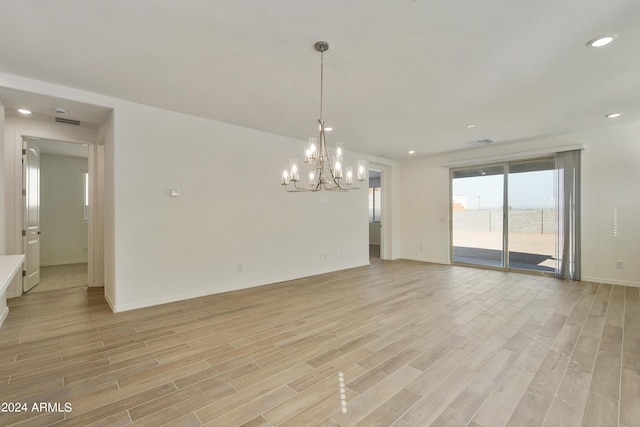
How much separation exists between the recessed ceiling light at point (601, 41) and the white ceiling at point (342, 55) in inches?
2.7

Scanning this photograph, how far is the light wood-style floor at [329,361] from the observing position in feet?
5.86

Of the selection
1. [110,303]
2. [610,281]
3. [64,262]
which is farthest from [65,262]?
[610,281]

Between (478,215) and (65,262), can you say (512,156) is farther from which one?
(65,262)

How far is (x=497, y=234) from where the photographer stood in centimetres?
632

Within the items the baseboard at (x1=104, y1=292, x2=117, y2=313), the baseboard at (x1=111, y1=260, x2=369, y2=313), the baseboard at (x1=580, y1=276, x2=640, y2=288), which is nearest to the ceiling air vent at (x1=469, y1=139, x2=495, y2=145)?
the baseboard at (x1=580, y1=276, x2=640, y2=288)

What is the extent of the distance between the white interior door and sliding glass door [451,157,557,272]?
331 inches

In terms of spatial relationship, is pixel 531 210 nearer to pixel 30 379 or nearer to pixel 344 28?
pixel 344 28

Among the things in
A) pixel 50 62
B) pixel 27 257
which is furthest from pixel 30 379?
pixel 27 257

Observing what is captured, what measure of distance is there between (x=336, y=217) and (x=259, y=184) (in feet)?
6.64

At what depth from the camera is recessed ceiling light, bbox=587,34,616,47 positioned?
7.67ft

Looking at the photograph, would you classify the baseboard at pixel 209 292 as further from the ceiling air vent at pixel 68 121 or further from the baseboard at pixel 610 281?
the baseboard at pixel 610 281

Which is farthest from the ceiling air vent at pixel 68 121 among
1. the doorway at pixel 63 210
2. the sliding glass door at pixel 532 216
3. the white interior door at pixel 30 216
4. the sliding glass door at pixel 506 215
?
the sliding glass door at pixel 532 216

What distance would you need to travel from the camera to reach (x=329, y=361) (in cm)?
240

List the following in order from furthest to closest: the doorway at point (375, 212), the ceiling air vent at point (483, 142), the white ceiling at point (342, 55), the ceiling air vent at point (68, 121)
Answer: the doorway at point (375, 212) < the ceiling air vent at point (483, 142) < the ceiling air vent at point (68, 121) < the white ceiling at point (342, 55)
